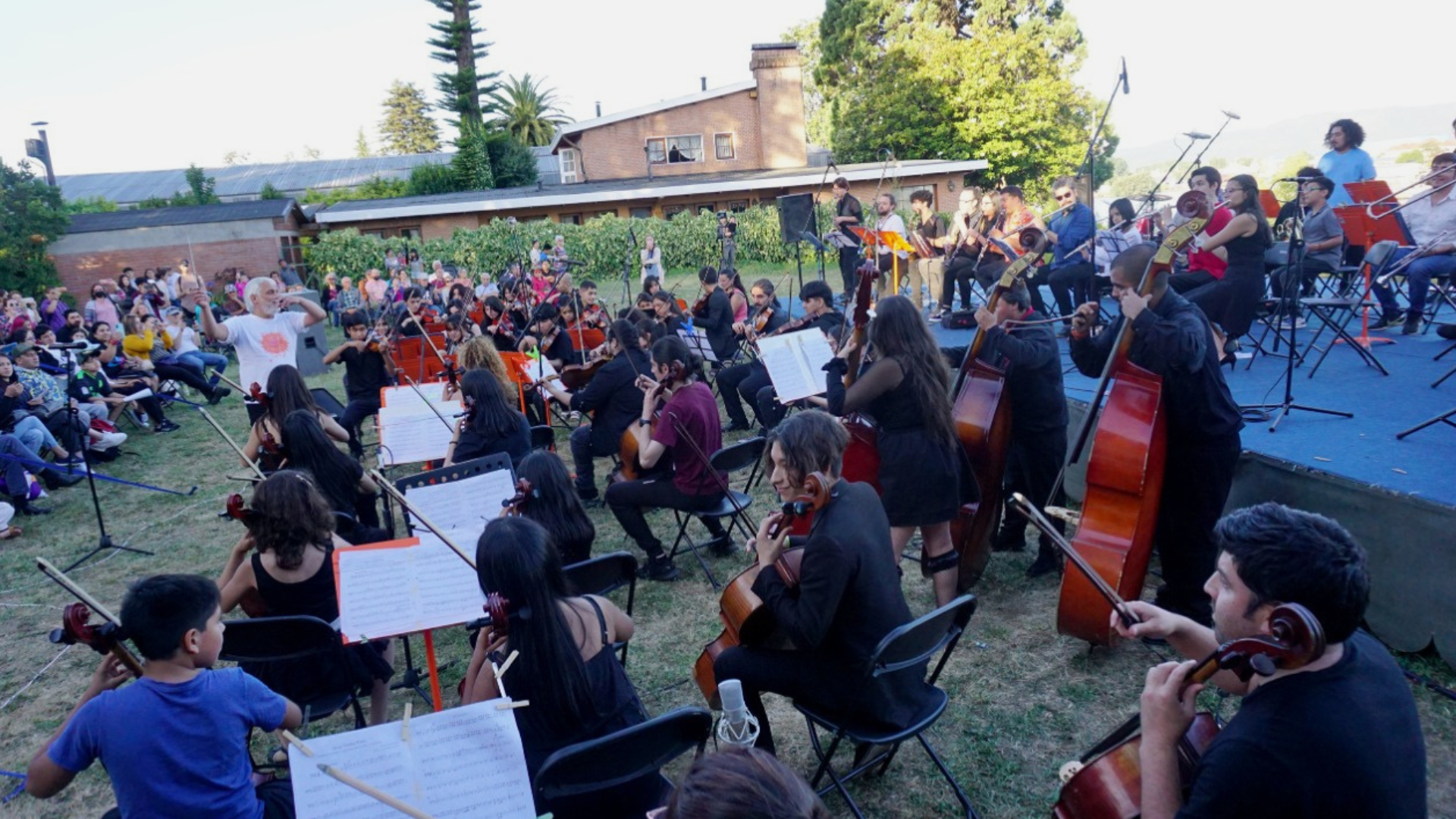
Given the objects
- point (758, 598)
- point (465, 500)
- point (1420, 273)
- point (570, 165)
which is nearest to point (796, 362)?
point (465, 500)

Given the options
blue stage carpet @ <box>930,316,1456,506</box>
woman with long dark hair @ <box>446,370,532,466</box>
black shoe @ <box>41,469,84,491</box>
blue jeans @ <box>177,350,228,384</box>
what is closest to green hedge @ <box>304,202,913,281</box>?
blue jeans @ <box>177,350,228,384</box>

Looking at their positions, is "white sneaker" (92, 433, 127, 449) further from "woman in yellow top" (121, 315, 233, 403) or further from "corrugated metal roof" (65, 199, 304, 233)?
"corrugated metal roof" (65, 199, 304, 233)

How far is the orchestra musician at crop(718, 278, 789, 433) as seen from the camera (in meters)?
8.49

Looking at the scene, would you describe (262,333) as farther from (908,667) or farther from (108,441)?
(908,667)

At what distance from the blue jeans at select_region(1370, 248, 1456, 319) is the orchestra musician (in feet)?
17.3

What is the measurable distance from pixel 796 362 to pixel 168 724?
194 inches

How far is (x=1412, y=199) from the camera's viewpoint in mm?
6703

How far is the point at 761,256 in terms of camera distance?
27.2 meters

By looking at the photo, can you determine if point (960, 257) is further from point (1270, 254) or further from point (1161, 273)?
point (1161, 273)

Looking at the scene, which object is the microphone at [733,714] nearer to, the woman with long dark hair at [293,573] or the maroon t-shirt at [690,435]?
the woman with long dark hair at [293,573]

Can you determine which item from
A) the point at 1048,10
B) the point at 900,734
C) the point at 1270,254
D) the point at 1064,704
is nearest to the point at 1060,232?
the point at 1270,254

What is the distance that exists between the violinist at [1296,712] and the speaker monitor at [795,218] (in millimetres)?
9773

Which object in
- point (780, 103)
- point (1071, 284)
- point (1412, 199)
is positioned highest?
point (780, 103)

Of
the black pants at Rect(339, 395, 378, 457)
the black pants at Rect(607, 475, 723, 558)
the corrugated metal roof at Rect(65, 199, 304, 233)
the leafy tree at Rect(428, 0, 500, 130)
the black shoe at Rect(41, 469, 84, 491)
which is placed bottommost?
the black shoe at Rect(41, 469, 84, 491)
